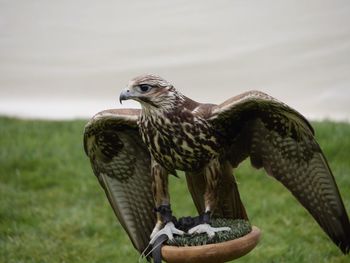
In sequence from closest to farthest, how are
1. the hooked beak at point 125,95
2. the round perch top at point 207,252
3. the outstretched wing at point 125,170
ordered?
the hooked beak at point 125,95 → the round perch top at point 207,252 → the outstretched wing at point 125,170

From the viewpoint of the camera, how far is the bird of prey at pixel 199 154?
2666 millimetres

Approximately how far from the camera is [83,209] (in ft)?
17.0

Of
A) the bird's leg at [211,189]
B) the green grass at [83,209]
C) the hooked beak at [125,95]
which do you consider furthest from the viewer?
the green grass at [83,209]

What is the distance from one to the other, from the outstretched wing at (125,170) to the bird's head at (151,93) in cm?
29

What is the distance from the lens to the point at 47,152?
6.11 meters

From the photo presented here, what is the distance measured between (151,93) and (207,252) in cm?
72

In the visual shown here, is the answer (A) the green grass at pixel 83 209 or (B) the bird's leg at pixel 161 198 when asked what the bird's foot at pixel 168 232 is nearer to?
(B) the bird's leg at pixel 161 198

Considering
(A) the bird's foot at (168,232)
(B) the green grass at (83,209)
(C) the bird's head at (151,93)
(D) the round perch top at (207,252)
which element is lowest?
(B) the green grass at (83,209)

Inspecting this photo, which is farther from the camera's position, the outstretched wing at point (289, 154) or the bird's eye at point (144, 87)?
the outstretched wing at point (289, 154)

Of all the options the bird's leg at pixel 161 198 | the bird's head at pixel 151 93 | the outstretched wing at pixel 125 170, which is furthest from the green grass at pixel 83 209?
the bird's head at pixel 151 93

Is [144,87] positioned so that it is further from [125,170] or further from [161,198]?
[125,170]

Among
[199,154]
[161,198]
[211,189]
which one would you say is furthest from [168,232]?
[199,154]

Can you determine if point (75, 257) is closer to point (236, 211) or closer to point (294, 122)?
point (236, 211)

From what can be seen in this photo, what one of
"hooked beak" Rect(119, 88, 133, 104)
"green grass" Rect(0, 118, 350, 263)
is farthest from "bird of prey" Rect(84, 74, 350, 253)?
"green grass" Rect(0, 118, 350, 263)
